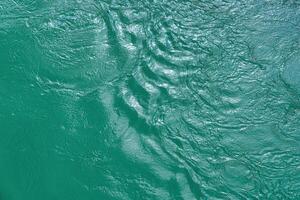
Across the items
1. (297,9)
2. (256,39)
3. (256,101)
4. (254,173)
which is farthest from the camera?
(297,9)

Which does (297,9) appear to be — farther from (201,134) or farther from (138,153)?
(138,153)

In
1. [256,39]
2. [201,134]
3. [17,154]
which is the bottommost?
[17,154]

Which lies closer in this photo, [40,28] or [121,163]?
[121,163]

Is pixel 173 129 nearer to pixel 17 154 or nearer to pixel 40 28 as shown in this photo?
pixel 17 154

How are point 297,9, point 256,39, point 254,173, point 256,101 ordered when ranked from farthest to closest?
1. point 297,9
2. point 256,39
3. point 256,101
4. point 254,173

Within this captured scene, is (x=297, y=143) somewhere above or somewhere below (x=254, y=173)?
above

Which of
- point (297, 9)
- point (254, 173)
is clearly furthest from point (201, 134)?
point (297, 9)
